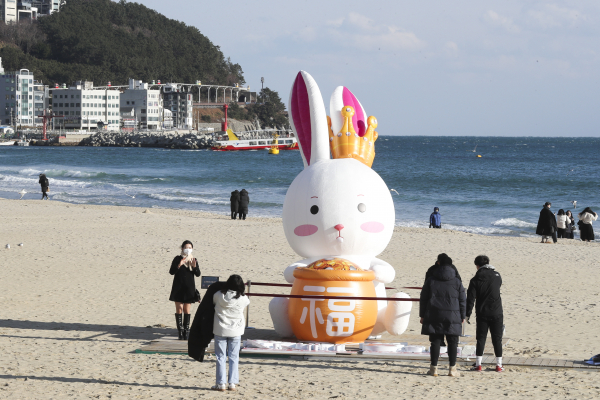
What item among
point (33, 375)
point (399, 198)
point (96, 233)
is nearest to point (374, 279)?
point (33, 375)

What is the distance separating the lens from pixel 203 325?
6855 millimetres

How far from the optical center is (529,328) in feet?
33.3

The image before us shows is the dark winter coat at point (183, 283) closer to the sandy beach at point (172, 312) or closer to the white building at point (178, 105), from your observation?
the sandy beach at point (172, 312)

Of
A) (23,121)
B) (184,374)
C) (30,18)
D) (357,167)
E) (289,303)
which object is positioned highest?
(30,18)

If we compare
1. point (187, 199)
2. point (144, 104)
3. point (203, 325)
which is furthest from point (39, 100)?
point (203, 325)

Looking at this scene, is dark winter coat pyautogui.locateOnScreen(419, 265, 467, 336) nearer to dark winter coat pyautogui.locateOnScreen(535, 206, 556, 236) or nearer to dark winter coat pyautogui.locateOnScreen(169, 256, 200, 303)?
dark winter coat pyautogui.locateOnScreen(169, 256, 200, 303)

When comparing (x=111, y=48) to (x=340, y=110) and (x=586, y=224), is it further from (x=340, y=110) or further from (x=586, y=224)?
(x=340, y=110)

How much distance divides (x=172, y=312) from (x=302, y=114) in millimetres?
3880

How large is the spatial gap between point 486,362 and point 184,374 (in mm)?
3395

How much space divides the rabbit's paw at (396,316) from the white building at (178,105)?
133534mm

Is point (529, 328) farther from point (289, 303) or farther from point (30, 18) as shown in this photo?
point (30, 18)

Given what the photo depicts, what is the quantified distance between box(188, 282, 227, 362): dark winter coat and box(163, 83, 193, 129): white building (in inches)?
5308

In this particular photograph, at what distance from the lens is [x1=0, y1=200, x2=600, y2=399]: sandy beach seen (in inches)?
284

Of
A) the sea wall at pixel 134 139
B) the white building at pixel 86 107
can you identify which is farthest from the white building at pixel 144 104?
the sea wall at pixel 134 139
